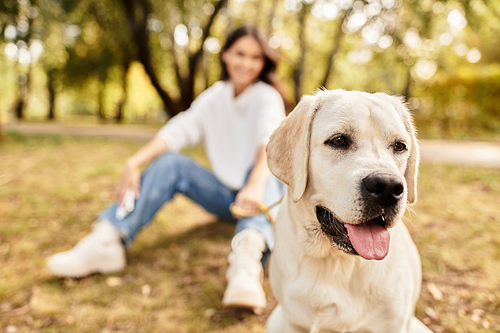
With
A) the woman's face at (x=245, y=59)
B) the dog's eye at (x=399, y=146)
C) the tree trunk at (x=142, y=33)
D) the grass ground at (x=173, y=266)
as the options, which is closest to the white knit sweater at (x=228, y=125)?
the woman's face at (x=245, y=59)

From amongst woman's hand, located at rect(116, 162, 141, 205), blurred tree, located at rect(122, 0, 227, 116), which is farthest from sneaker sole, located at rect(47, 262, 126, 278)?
blurred tree, located at rect(122, 0, 227, 116)

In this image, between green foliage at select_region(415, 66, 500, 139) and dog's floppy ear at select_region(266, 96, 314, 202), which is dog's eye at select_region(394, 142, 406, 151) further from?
green foliage at select_region(415, 66, 500, 139)

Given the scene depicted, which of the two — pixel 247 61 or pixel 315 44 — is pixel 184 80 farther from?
pixel 247 61

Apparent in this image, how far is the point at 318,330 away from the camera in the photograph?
5.88 ft

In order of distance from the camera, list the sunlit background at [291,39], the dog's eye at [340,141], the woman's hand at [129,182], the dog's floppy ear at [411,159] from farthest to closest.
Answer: the sunlit background at [291,39], the woman's hand at [129,182], the dog's floppy ear at [411,159], the dog's eye at [340,141]

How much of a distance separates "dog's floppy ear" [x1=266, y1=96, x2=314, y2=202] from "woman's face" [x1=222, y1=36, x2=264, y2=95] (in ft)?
5.70

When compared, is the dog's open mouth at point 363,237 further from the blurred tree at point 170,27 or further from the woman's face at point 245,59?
the blurred tree at point 170,27

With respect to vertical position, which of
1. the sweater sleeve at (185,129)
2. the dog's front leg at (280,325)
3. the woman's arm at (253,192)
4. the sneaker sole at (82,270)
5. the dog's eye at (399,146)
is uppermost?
the dog's eye at (399,146)

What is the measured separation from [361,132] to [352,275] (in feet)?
2.47

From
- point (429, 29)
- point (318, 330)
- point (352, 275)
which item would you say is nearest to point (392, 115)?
point (352, 275)

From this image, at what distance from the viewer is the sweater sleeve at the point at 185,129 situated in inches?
143

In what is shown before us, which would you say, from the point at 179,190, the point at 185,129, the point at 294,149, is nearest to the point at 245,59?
the point at 185,129

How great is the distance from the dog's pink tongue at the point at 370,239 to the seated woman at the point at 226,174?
3.99 ft

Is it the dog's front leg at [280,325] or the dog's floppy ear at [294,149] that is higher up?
the dog's floppy ear at [294,149]
